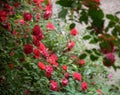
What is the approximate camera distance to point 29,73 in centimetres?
255

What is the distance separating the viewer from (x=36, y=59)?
2.60 meters

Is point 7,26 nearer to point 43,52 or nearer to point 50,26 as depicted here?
point 43,52

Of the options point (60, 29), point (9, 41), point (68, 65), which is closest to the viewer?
point (9, 41)

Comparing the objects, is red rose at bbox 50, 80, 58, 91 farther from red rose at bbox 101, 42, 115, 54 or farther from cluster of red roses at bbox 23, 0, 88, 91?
red rose at bbox 101, 42, 115, 54

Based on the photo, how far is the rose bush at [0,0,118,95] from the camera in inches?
88.5

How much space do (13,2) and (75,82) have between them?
3.16ft

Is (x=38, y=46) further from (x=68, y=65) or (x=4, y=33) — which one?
(x=68, y=65)

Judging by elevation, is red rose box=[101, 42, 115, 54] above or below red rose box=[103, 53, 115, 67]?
above

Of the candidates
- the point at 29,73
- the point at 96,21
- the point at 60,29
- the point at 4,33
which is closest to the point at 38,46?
the point at 29,73

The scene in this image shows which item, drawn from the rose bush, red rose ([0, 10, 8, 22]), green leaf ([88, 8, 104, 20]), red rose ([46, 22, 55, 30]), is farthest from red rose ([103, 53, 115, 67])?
red rose ([46, 22, 55, 30])

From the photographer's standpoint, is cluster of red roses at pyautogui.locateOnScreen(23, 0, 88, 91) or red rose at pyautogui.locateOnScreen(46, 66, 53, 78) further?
red rose at pyautogui.locateOnScreen(46, 66, 53, 78)

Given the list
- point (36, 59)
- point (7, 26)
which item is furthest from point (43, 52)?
point (7, 26)

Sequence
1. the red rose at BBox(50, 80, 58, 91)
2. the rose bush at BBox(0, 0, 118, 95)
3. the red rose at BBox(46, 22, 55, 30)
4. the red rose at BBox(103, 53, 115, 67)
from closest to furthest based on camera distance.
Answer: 1. the red rose at BBox(103, 53, 115, 67)
2. the rose bush at BBox(0, 0, 118, 95)
3. the red rose at BBox(50, 80, 58, 91)
4. the red rose at BBox(46, 22, 55, 30)

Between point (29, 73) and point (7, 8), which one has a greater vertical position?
point (7, 8)
